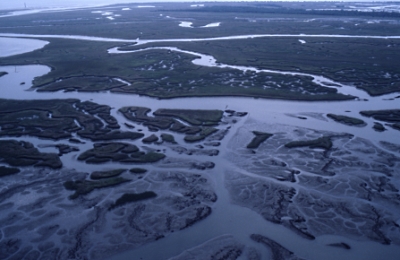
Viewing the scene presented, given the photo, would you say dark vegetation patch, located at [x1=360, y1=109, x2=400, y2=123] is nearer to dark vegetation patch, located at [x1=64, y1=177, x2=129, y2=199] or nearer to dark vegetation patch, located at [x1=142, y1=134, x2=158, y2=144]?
dark vegetation patch, located at [x1=142, y1=134, x2=158, y2=144]

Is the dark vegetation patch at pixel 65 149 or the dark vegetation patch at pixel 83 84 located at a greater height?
the dark vegetation patch at pixel 65 149

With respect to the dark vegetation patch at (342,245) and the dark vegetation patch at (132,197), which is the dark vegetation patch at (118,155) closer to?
the dark vegetation patch at (132,197)

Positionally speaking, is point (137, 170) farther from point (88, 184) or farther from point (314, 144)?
point (314, 144)

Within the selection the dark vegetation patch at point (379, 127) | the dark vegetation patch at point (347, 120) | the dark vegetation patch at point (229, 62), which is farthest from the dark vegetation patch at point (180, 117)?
the dark vegetation patch at point (379, 127)

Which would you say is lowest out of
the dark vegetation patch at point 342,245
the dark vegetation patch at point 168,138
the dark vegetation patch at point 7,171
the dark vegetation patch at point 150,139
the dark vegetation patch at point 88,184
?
the dark vegetation patch at point 7,171

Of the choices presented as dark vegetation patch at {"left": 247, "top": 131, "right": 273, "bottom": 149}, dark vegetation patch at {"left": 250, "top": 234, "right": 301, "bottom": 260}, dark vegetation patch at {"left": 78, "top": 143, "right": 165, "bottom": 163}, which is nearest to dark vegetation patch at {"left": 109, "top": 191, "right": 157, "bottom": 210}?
dark vegetation patch at {"left": 78, "top": 143, "right": 165, "bottom": 163}

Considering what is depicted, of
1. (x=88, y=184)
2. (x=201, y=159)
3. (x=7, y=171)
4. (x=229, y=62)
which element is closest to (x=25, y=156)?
(x=7, y=171)
